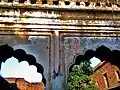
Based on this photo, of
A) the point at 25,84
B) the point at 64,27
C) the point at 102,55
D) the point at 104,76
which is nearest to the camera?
the point at 64,27

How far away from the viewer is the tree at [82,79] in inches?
981

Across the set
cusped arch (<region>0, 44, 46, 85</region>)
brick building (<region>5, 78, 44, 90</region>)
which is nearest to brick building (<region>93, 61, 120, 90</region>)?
brick building (<region>5, 78, 44, 90</region>)

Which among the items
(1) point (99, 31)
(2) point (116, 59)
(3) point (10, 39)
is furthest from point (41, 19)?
(2) point (116, 59)

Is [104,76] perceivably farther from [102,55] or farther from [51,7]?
[51,7]

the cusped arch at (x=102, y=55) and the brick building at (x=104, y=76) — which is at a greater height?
the cusped arch at (x=102, y=55)

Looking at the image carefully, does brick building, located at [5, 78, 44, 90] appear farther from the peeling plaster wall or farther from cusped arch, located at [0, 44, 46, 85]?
the peeling plaster wall

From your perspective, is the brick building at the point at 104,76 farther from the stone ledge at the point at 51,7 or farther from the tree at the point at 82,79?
the stone ledge at the point at 51,7

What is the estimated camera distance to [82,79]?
2550cm

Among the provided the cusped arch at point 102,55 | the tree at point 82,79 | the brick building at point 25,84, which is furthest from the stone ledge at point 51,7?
the tree at point 82,79

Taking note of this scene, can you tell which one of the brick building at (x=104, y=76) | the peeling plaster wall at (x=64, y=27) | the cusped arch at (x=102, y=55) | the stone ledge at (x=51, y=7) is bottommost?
the brick building at (x=104, y=76)

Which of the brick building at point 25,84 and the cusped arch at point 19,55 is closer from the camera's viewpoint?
the cusped arch at point 19,55

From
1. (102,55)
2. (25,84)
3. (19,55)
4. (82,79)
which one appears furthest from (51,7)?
(82,79)

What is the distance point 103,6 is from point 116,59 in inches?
48.0

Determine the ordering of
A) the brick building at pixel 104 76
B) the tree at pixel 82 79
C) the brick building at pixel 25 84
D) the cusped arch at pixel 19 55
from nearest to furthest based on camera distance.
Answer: the cusped arch at pixel 19 55 → the brick building at pixel 25 84 → the brick building at pixel 104 76 → the tree at pixel 82 79
